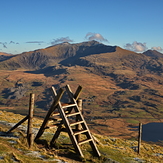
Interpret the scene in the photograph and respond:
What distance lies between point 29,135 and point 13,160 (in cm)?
364

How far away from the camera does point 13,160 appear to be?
35.9ft

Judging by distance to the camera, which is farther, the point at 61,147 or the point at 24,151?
the point at 61,147

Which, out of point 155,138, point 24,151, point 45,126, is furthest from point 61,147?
point 155,138

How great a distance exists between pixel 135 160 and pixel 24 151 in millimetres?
8483

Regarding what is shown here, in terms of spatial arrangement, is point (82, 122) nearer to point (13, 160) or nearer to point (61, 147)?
point (61, 147)

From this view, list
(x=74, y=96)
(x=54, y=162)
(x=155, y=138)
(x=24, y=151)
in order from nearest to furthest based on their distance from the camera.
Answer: (x=54, y=162), (x=24, y=151), (x=74, y=96), (x=155, y=138)

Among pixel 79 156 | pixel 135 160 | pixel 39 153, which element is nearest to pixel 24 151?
pixel 39 153

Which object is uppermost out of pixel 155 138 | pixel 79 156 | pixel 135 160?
pixel 79 156

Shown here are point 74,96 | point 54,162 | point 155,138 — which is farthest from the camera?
point 155,138

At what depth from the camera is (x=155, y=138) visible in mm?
197625

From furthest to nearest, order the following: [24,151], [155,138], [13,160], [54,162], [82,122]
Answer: [155,138] → [82,122] → [24,151] → [54,162] → [13,160]

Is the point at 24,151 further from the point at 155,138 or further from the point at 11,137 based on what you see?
the point at 155,138

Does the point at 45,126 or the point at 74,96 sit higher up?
the point at 74,96

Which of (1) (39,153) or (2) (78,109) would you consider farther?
(2) (78,109)
